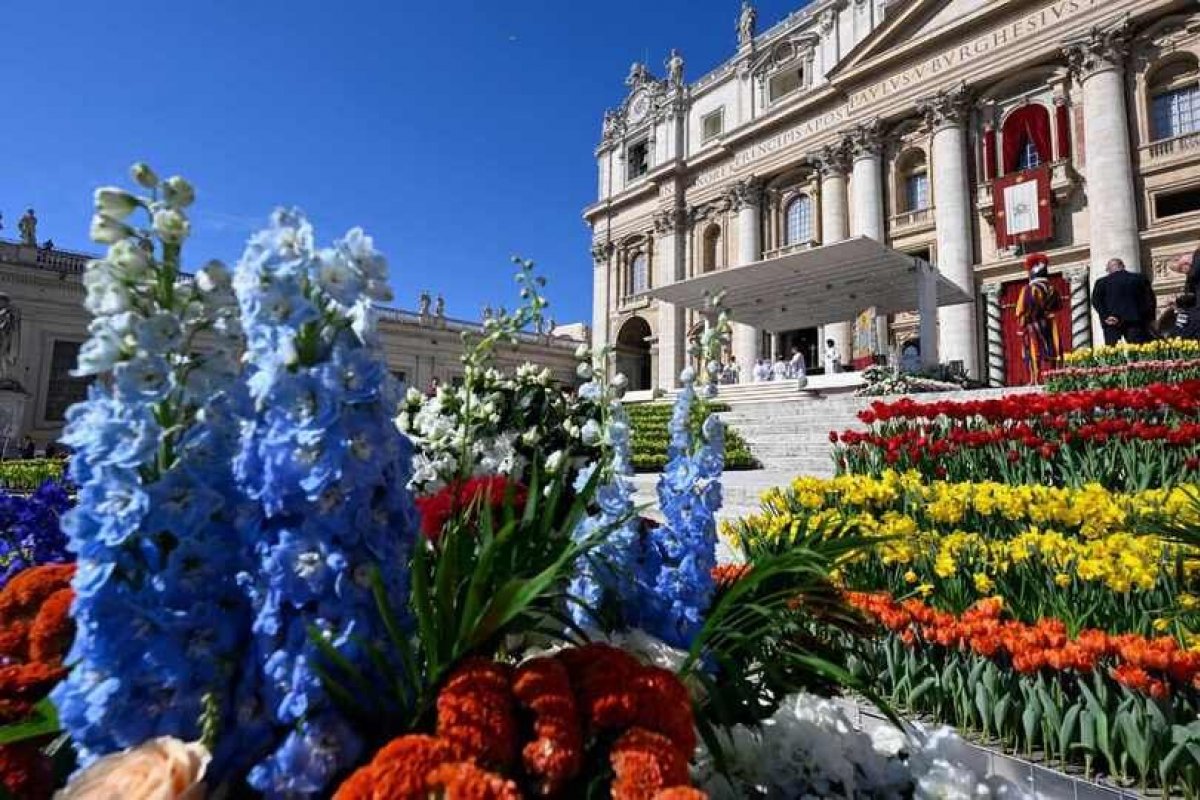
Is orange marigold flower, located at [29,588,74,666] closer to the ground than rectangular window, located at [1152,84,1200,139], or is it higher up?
closer to the ground

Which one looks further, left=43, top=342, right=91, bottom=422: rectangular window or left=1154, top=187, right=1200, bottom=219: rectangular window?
left=43, top=342, right=91, bottom=422: rectangular window

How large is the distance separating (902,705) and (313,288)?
2333mm

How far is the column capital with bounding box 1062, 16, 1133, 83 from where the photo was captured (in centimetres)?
1753

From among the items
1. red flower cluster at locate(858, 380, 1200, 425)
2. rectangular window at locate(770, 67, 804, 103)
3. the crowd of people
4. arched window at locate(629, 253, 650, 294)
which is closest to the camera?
red flower cluster at locate(858, 380, 1200, 425)

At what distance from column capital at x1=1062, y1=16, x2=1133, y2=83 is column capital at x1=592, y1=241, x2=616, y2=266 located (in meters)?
22.2

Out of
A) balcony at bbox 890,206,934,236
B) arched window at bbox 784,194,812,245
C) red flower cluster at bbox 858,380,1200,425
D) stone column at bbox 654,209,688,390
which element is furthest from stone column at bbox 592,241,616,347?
red flower cluster at bbox 858,380,1200,425

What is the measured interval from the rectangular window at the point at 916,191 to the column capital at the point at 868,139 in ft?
5.26

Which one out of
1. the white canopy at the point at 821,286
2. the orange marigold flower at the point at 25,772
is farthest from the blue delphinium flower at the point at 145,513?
the white canopy at the point at 821,286

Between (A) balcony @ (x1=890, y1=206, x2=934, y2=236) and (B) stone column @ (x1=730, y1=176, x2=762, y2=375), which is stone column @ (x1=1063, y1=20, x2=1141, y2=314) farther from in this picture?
(B) stone column @ (x1=730, y1=176, x2=762, y2=375)

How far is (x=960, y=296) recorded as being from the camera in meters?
19.3

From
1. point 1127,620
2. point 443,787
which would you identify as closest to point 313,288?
point 443,787

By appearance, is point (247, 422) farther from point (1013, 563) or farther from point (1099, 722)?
point (1013, 563)

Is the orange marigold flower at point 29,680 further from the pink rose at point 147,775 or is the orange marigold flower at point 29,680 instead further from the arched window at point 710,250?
the arched window at point 710,250

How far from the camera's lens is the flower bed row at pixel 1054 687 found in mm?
1745
